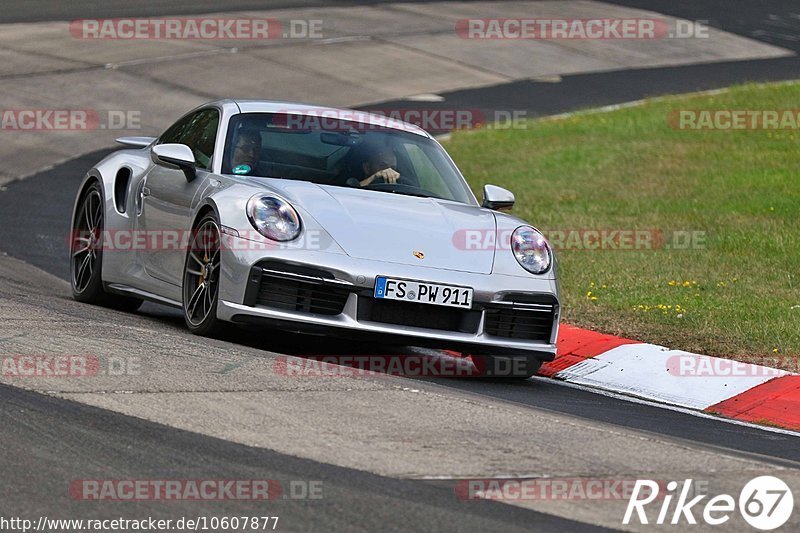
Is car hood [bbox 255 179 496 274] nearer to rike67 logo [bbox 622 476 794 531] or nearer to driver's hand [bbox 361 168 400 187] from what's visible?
driver's hand [bbox 361 168 400 187]

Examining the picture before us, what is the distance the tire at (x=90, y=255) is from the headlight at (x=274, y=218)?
2127mm

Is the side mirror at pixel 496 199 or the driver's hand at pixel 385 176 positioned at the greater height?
the driver's hand at pixel 385 176

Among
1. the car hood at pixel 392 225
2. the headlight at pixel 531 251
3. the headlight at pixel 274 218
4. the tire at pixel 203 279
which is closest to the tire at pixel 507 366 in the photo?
the headlight at pixel 531 251

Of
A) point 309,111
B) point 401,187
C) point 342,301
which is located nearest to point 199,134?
point 309,111

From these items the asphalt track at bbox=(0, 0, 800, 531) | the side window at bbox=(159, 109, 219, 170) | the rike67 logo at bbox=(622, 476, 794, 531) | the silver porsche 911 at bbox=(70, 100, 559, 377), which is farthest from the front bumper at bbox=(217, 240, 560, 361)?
the rike67 logo at bbox=(622, 476, 794, 531)

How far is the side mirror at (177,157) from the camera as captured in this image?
8359 millimetres

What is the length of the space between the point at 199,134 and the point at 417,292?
2290 millimetres

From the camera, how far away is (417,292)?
741 cm

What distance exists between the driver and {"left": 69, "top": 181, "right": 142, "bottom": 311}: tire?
6.35 feet

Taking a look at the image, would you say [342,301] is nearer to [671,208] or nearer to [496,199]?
[496,199]

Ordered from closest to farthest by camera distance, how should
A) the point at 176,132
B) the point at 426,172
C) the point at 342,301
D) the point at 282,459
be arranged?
the point at 282,459 → the point at 342,301 → the point at 426,172 → the point at 176,132

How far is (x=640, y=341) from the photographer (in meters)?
9.20

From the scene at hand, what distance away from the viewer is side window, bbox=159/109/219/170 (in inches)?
344

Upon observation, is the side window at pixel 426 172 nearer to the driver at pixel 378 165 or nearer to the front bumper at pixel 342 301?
the driver at pixel 378 165
